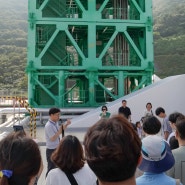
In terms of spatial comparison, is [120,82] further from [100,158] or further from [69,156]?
[100,158]

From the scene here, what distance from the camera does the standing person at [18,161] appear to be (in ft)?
6.98

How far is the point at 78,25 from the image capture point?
817 inches

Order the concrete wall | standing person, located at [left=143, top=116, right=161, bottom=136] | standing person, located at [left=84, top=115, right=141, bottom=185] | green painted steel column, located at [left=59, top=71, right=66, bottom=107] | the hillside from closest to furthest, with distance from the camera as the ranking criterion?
standing person, located at [left=84, top=115, right=141, bottom=185]
standing person, located at [left=143, top=116, right=161, bottom=136]
the concrete wall
green painted steel column, located at [left=59, top=71, right=66, bottom=107]
the hillside

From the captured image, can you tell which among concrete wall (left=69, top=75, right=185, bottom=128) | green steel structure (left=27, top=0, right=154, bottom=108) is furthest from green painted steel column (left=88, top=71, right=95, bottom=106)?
concrete wall (left=69, top=75, right=185, bottom=128)

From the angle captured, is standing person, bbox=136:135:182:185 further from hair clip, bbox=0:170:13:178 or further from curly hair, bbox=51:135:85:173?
hair clip, bbox=0:170:13:178

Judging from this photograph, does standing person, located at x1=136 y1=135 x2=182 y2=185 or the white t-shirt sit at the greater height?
standing person, located at x1=136 y1=135 x2=182 y2=185

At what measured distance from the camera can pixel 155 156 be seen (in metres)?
2.51

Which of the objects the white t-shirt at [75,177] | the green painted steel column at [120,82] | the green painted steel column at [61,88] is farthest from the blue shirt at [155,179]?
the green painted steel column at [120,82]

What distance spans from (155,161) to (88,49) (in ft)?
60.5

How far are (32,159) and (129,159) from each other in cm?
76

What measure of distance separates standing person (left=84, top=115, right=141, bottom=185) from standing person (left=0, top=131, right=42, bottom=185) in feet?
1.82

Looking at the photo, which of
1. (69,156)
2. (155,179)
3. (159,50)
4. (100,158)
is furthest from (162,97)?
(159,50)

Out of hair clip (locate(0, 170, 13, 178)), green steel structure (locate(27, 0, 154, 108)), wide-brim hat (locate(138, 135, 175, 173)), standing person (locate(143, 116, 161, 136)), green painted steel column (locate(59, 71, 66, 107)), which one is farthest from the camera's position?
green steel structure (locate(27, 0, 154, 108))

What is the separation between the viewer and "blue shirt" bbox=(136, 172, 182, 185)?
253 centimetres
